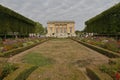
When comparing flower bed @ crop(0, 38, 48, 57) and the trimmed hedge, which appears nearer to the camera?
flower bed @ crop(0, 38, 48, 57)

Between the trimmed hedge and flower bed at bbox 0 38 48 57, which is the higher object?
the trimmed hedge

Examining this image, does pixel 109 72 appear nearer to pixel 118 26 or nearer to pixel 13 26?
pixel 118 26

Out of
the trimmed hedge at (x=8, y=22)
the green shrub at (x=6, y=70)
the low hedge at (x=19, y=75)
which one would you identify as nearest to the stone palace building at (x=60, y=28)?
the trimmed hedge at (x=8, y=22)

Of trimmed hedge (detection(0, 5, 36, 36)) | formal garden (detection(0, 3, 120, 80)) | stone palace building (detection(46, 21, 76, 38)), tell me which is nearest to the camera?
formal garden (detection(0, 3, 120, 80))

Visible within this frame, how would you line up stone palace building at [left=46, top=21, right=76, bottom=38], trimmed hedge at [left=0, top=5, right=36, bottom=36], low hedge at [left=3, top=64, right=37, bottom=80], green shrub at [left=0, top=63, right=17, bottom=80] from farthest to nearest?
stone palace building at [left=46, top=21, right=76, bottom=38] < trimmed hedge at [left=0, top=5, right=36, bottom=36] < green shrub at [left=0, top=63, right=17, bottom=80] < low hedge at [left=3, top=64, right=37, bottom=80]

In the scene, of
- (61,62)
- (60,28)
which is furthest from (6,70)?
(60,28)

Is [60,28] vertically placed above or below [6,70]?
above

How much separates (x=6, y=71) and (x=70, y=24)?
3744 inches

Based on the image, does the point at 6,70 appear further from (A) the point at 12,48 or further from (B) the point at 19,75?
(A) the point at 12,48

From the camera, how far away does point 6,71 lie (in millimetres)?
6074

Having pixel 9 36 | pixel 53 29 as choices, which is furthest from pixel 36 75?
pixel 53 29

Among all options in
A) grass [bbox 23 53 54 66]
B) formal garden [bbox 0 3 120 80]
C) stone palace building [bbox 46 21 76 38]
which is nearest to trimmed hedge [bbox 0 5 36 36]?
A: formal garden [bbox 0 3 120 80]

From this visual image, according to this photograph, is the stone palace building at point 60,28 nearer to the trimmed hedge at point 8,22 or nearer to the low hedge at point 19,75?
the trimmed hedge at point 8,22

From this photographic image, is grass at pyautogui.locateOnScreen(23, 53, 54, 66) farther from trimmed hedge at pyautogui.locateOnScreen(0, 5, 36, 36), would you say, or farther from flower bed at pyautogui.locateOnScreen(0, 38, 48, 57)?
trimmed hedge at pyautogui.locateOnScreen(0, 5, 36, 36)
